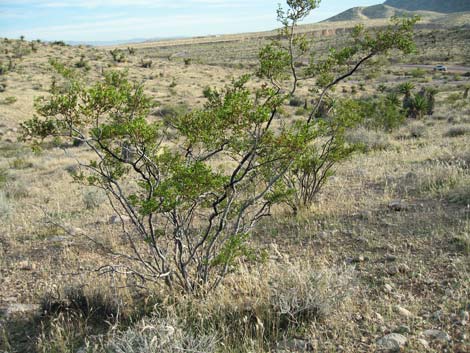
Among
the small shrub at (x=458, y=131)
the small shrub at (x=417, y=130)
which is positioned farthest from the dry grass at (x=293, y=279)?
the small shrub at (x=417, y=130)

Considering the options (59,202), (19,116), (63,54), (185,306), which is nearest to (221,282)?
(185,306)

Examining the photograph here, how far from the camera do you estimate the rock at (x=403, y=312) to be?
3.36 metres

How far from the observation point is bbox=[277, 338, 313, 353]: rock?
3.12m

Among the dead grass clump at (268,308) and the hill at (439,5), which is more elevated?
the hill at (439,5)

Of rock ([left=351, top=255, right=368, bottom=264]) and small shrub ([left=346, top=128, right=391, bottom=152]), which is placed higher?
small shrub ([left=346, top=128, right=391, bottom=152])

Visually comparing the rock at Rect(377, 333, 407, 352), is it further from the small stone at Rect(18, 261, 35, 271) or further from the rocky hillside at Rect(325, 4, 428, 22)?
the rocky hillside at Rect(325, 4, 428, 22)

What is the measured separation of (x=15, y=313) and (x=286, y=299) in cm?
266

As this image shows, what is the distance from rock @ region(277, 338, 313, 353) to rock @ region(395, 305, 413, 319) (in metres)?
0.83

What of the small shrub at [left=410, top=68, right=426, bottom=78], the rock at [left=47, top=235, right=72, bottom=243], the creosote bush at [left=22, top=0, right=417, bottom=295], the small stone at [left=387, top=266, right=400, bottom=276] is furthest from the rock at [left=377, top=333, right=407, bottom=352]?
the small shrub at [left=410, top=68, right=426, bottom=78]

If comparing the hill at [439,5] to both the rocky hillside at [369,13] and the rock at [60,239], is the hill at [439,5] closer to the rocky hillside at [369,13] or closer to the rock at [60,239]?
the rocky hillside at [369,13]

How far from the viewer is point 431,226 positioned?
17.2 ft

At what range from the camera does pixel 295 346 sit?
3.15 meters

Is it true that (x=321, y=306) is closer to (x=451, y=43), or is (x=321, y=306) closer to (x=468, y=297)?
(x=468, y=297)

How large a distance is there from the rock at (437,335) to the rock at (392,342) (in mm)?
187
